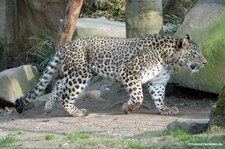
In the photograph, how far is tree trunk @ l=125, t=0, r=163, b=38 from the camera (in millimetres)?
13945

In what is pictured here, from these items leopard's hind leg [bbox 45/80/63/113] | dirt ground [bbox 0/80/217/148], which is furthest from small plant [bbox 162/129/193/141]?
leopard's hind leg [bbox 45/80/63/113]

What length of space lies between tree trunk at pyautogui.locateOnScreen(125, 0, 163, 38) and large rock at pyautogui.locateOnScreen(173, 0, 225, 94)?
620 mm

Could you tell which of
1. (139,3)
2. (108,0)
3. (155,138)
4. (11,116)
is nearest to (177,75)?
(139,3)

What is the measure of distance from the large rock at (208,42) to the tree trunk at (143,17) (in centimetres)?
62

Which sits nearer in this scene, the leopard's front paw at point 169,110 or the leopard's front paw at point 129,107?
the leopard's front paw at point 129,107

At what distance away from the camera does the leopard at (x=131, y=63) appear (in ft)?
41.0

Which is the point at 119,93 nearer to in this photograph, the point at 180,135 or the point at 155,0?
the point at 155,0

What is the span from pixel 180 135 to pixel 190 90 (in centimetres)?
547

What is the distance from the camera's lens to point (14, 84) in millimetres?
15391

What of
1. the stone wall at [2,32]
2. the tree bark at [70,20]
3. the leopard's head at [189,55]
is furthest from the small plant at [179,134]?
the stone wall at [2,32]

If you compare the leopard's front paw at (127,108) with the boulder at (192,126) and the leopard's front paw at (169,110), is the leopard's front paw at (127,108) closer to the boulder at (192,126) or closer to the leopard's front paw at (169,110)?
the leopard's front paw at (169,110)

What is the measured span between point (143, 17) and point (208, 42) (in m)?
1.56

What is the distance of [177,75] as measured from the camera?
1325 centimetres

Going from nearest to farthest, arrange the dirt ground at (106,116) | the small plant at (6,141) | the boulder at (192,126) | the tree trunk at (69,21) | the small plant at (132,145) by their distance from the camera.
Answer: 1. the small plant at (132,145)
2. the small plant at (6,141)
3. the boulder at (192,126)
4. the dirt ground at (106,116)
5. the tree trunk at (69,21)
